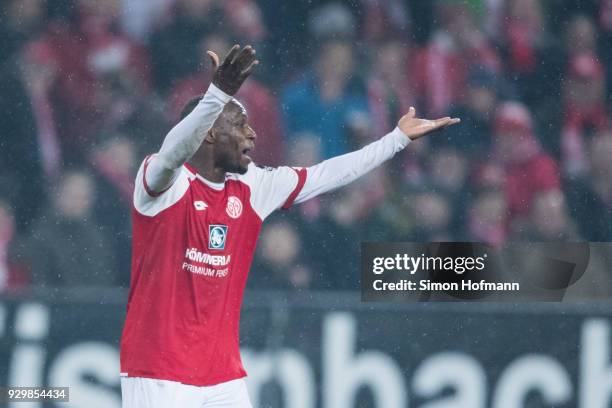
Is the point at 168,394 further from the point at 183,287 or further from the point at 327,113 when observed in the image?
the point at 327,113

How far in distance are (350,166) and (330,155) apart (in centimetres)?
173

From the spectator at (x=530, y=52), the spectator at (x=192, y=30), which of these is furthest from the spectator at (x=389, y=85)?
the spectator at (x=192, y=30)

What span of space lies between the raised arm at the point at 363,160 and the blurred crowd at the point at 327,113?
4.98 ft

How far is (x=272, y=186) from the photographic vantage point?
4340 millimetres

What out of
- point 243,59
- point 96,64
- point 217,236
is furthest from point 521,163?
point 243,59

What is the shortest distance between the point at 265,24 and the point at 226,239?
2.37 metres

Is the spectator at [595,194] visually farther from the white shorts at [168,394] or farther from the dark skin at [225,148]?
the white shorts at [168,394]

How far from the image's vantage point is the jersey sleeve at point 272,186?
4.27m

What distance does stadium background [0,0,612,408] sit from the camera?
569 centimetres

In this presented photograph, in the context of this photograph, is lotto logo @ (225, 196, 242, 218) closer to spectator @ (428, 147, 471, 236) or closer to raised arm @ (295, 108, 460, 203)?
raised arm @ (295, 108, 460, 203)

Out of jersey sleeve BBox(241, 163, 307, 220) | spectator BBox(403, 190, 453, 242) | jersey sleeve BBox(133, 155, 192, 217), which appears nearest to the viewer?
jersey sleeve BBox(133, 155, 192, 217)

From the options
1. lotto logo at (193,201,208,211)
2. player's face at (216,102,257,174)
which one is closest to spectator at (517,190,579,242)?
player's face at (216,102,257,174)

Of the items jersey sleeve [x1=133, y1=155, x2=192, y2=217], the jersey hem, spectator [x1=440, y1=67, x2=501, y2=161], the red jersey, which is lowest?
the jersey hem

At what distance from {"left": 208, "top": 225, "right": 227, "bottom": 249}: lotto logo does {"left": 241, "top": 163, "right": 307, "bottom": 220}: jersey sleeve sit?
0.78 feet
